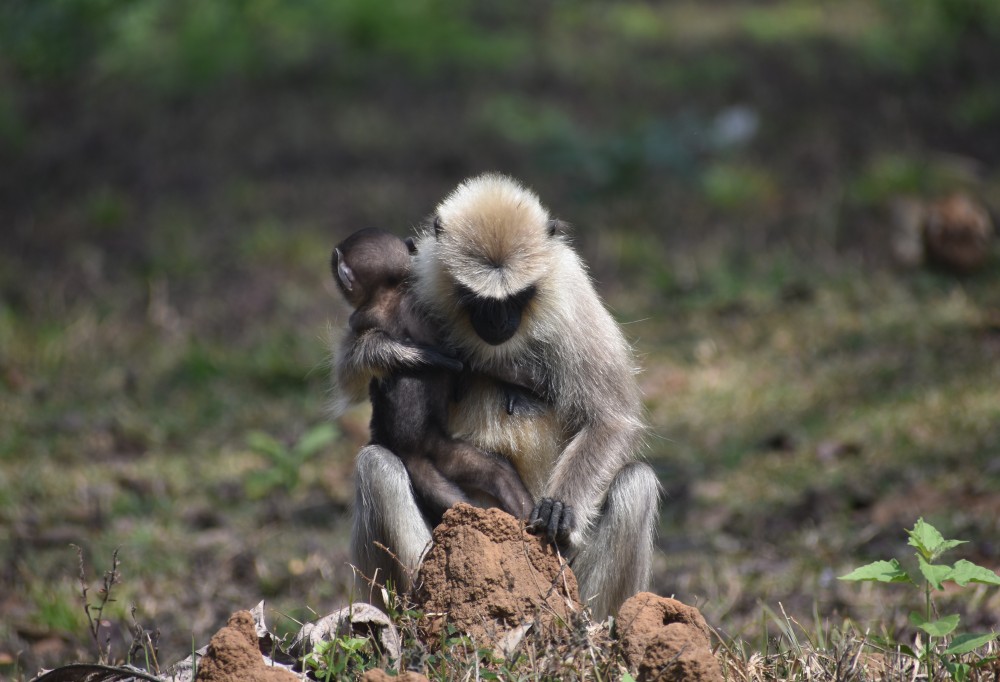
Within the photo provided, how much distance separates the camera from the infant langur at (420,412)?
169 inches


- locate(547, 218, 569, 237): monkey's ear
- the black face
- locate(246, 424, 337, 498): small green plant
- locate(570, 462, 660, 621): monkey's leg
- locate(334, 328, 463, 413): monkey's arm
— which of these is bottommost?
locate(246, 424, 337, 498): small green plant

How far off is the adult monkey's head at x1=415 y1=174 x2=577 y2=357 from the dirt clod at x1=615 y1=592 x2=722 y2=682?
1.12 metres


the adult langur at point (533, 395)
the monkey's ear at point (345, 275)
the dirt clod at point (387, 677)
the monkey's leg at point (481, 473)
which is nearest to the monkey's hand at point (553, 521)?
the adult langur at point (533, 395)

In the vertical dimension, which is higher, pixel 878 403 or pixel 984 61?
pixel 984 61

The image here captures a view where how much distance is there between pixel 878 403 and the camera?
742cm

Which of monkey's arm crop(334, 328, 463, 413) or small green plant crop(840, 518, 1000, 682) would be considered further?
monkey's arm crop(334, 328, 463, 413)

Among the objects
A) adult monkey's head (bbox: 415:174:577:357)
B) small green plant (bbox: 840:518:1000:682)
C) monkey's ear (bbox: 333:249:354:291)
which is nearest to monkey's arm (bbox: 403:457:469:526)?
adult monkey's head (bbox: 415:174:577:357)

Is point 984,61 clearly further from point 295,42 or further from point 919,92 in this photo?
point 295,42

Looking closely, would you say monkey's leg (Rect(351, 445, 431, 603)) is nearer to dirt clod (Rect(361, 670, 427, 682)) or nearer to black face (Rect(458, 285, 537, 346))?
black face (Rect(458, 285, 537, 346))

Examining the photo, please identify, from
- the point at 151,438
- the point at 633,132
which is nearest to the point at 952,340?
the point at 633,132

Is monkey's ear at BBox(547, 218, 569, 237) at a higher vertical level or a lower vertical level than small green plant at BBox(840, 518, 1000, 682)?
higher

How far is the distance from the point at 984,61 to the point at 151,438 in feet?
31.6

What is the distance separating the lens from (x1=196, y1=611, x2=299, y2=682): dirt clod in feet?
11.0

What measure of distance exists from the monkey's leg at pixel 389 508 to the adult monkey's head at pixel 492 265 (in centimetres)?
53
